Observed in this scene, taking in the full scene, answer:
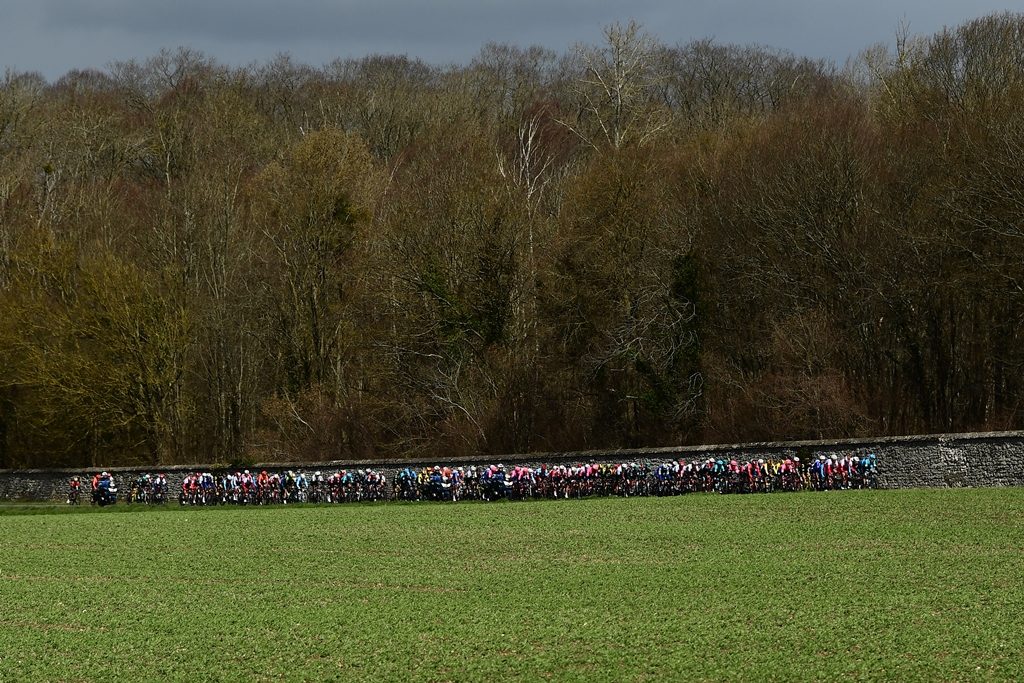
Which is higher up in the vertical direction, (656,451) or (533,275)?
(533,275)

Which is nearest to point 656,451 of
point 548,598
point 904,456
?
point 904,456

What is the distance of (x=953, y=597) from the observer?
18.3m

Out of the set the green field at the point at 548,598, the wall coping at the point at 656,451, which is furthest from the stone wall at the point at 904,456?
the green field at the point at 548,598

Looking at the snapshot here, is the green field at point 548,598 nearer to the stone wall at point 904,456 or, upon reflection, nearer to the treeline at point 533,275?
the stone wall at point 904,456

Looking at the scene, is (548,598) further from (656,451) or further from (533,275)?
(533,275)

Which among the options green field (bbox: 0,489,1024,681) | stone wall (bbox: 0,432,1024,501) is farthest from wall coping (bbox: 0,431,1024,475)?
green field (bbox: 0,489,1024,681)

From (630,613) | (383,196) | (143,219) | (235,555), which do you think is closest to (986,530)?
(630,613)

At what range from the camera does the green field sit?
598 inches

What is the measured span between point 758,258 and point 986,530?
31444mm

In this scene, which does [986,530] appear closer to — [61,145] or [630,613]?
[630,613]

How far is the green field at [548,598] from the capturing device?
49.8 feet

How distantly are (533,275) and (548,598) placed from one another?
4153 centimetres

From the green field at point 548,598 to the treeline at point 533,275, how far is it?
1879 centimetres

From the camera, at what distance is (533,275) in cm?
6103
